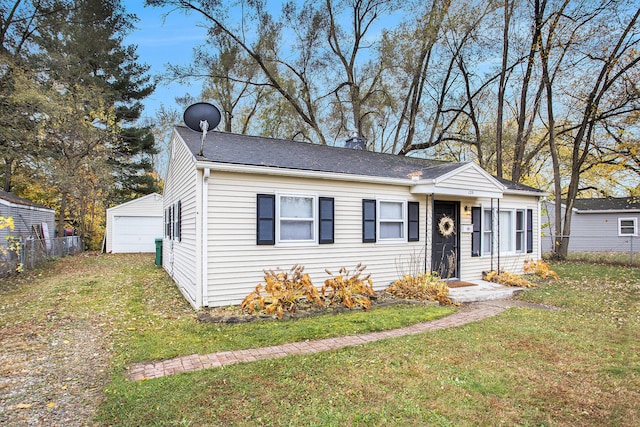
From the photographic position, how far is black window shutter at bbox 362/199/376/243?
27.0 ft

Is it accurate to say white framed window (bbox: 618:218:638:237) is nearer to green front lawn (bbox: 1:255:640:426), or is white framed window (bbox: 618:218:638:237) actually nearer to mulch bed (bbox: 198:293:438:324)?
green front lawn (bbox: 1:255:640:426)

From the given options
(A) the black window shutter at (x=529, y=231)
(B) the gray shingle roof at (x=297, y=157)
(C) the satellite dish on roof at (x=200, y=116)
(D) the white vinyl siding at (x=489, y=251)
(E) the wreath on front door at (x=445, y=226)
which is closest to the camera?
(B) the gray shingle roof at (x=297, y=157)

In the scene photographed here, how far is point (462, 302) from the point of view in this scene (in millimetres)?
7668

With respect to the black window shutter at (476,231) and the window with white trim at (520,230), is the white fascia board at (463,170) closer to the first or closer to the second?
the black window shutter at (476,231)

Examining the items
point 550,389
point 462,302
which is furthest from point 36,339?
point 462,302

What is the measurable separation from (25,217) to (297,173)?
14.4 m

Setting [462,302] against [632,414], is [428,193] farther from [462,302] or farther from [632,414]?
[632,414]

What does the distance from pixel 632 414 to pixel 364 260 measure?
549 cm

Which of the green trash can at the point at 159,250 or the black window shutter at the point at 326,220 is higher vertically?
the black window shutter at the point at 326,220

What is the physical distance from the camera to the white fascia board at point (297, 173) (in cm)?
654

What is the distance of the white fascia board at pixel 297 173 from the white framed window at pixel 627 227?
22161 mm

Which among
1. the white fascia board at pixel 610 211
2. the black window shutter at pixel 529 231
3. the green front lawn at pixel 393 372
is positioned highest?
the white fascia board at pixel 610 211

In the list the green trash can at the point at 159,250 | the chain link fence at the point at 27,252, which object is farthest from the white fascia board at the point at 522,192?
the chain link fence at the point at 27,252

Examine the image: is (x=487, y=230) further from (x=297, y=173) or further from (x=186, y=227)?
(x=186, y=227)
